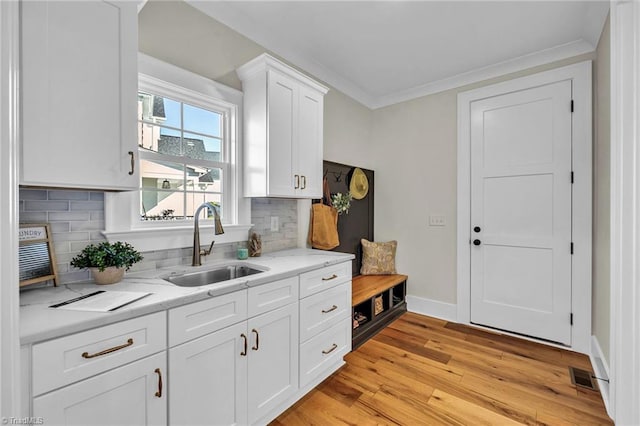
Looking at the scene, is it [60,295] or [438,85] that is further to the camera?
[438,85]

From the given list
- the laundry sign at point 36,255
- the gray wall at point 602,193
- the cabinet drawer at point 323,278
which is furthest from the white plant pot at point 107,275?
the gray wall at point 602,193

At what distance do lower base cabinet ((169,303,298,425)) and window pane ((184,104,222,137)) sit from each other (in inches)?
54.0

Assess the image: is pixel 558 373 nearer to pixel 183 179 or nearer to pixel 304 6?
pixel 183 179

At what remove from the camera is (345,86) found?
3.20 metres

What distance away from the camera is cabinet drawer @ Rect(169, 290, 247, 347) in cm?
121

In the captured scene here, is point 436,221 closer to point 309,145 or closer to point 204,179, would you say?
point 309,145

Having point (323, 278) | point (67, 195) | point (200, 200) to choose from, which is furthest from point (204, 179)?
point (323, 278)

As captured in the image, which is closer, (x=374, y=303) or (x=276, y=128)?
(x=276, y=128)

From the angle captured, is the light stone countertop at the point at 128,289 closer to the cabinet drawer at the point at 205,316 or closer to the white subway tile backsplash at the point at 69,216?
the cabinet drawer at the point at 205,316

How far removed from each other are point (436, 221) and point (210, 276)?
8.24 feet

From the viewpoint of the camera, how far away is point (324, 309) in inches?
79.9

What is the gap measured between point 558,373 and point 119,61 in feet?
11.6

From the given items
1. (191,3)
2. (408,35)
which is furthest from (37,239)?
(408,35)

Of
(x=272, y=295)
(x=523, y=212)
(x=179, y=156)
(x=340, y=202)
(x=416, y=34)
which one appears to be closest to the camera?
(x=272, y=295)
